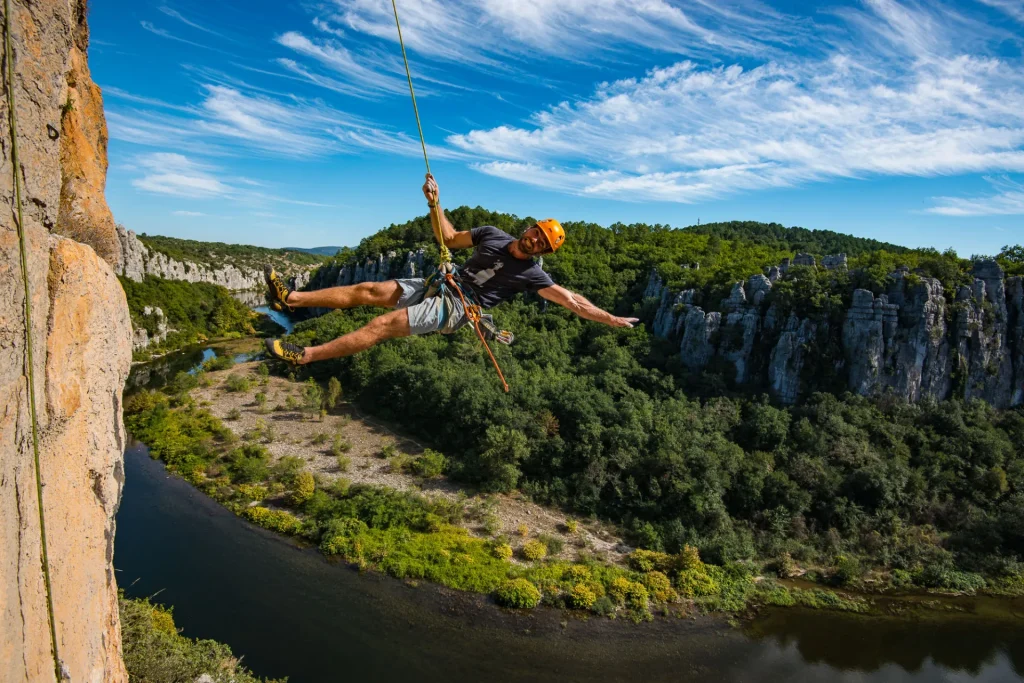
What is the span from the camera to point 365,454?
2723 cm

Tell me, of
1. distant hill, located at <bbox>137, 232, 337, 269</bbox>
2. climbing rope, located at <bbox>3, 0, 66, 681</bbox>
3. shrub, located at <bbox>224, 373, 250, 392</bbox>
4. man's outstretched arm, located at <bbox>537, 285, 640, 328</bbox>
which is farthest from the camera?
distant hill, located at <bbox>137, 232, 337, 269</bbox>

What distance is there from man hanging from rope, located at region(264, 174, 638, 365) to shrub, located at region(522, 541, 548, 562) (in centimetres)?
1489

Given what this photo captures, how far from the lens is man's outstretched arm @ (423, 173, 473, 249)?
20.1 feet

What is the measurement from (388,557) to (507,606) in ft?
14.4

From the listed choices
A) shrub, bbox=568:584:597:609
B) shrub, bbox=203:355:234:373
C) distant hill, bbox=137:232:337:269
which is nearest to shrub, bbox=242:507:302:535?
shrub, bbox=568:584:597:609

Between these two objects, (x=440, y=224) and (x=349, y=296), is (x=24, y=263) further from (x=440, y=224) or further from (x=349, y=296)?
(x=440, y=224)

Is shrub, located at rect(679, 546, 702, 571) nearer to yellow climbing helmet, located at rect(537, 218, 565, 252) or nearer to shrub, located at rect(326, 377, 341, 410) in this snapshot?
yellow climbing helmet, located at rect(537, 218, 565, 252)

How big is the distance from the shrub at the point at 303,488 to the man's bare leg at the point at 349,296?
1840 centimetres

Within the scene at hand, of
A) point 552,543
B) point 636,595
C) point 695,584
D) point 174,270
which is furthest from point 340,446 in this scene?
point 174,270

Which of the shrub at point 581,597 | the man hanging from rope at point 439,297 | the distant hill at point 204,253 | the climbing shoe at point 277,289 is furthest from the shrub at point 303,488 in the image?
the distant hill at point 204,253

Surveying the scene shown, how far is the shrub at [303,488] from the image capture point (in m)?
21.8

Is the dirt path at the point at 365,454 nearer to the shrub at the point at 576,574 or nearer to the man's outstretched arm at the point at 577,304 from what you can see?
the shrub at the point at 576,574

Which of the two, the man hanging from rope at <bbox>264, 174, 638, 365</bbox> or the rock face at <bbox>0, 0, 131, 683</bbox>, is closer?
the rock face at <bbox>0, 0, 131, 683</bbox>

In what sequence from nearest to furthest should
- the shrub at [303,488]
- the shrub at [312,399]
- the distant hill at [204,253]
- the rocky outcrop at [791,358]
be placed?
the shrub at [303,488] → the rocky outcrop at [791,358] → the shrub at [312,399] → the distant hill at [204,253]
